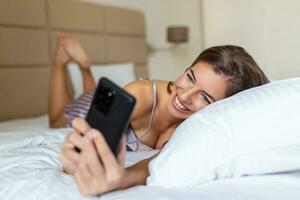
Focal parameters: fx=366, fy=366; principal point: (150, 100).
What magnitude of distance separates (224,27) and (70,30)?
45.7 inches

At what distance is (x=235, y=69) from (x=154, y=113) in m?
0.32

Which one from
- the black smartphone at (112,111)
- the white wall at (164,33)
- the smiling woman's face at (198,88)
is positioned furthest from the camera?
the white wall at (164,33)

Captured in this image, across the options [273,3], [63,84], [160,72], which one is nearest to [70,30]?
[63,84]

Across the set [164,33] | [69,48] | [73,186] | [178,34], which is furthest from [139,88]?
[164,33]

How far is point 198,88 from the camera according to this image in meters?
0.97

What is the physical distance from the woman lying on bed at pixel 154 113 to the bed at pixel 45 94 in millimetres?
48

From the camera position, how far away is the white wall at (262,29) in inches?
85.9

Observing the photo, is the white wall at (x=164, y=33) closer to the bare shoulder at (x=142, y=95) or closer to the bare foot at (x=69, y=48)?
the bare foot at (x=69, y=48)

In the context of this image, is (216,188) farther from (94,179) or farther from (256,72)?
(256,72)

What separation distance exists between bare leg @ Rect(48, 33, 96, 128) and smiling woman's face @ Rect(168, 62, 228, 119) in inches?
37.1

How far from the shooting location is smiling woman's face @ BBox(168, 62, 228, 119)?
0.96m

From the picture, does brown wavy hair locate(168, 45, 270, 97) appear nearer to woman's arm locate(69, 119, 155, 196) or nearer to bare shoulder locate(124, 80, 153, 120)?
bare shoulder locate(124, 80, 153, 120)

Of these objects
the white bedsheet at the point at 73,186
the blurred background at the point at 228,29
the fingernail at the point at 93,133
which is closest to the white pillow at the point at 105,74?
the blurred background at the point at 228,29

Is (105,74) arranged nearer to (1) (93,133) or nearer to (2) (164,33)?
(2) (164,33)
